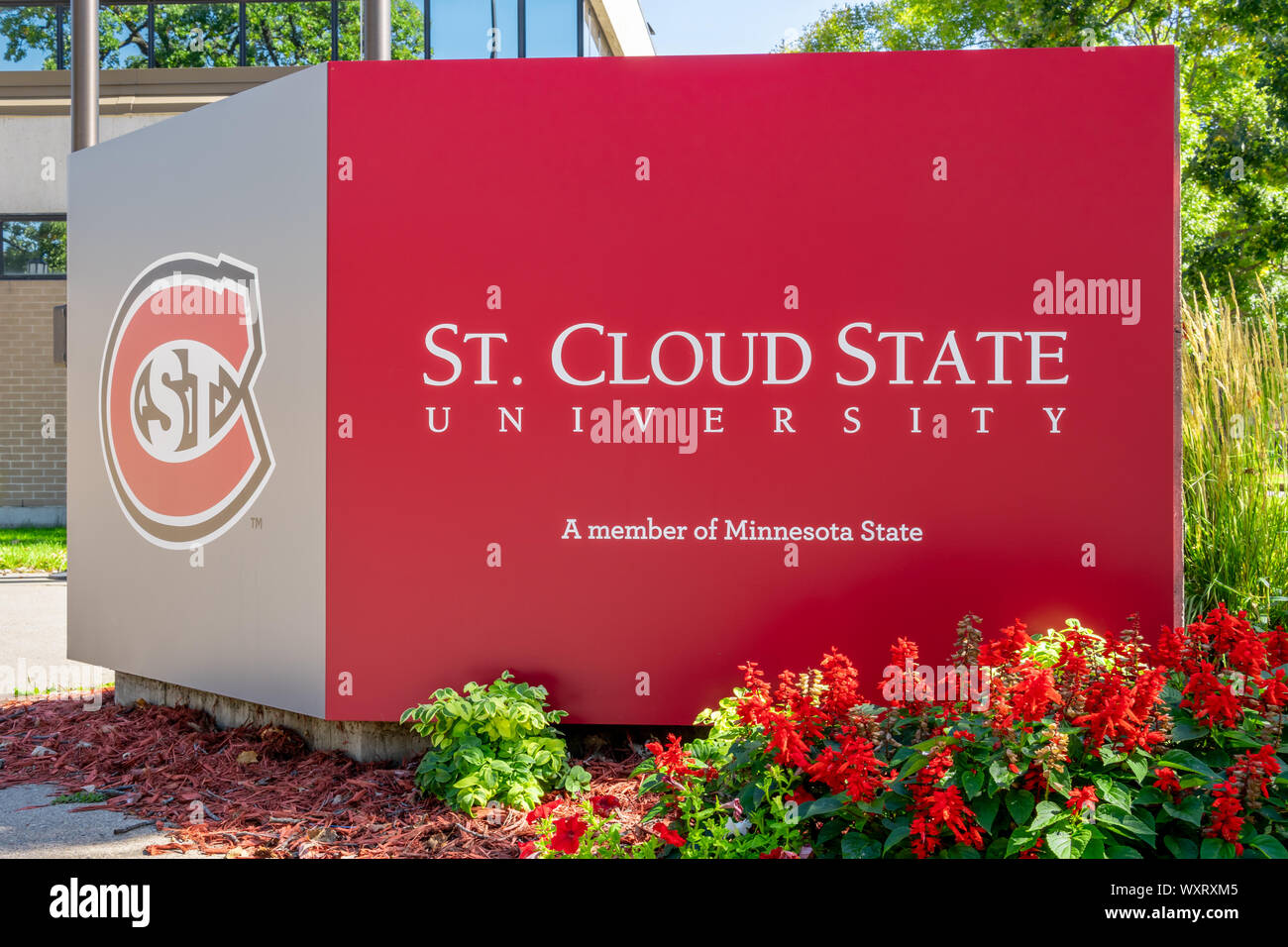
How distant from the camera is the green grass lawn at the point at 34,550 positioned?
37.8 ft

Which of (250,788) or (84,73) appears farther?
(84,73)

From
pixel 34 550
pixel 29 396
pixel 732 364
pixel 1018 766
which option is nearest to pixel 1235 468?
pixel 732 364

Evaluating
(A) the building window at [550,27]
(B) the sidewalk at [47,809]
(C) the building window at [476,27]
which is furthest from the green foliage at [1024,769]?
(A) the building window at [550,27]

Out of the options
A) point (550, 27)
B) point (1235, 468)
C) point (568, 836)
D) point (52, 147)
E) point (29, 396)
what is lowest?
point (568, 836)

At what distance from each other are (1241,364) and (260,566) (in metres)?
5.01

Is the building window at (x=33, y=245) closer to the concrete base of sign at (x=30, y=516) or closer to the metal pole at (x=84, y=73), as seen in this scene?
the concrete base of sign at (x=30, y=516)

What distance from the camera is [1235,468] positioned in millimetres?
4895

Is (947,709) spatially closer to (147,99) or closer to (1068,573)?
(1068,573)

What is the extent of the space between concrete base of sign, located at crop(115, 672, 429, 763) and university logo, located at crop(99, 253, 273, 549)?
83 cm

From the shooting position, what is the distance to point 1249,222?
1314cm

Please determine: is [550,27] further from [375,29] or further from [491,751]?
[491,751]

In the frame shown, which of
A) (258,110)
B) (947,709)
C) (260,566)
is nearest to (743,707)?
(947,709)

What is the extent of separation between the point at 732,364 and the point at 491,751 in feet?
6.04

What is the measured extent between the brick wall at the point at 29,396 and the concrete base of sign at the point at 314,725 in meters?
13.2
